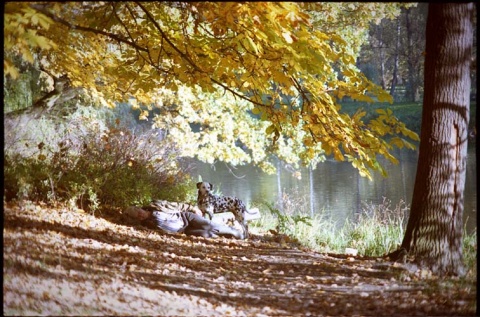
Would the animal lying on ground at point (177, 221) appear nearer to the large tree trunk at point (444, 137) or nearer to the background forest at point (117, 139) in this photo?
the background forest at point (117, 139)

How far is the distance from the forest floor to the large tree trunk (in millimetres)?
300

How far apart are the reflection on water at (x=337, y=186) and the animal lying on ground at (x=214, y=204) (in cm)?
310

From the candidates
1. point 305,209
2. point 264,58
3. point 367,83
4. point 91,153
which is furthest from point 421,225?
point 305,209

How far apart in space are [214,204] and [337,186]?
770 cm

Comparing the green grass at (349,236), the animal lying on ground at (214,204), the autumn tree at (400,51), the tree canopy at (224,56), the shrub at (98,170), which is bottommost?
the green grass at (349,236)

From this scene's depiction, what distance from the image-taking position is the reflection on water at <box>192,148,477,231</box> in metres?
10.2

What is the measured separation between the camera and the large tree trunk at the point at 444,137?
4.22 metres

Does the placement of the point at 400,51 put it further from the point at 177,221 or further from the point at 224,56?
the point at 177,221

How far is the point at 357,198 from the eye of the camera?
1097 cm

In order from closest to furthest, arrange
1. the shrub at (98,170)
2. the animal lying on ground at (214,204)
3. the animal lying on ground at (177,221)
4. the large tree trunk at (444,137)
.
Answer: the large tree trunk at (444,137), the shrub at (98,170), the animal lying on ground at (177,221), the animal lying on ground at (214,204)

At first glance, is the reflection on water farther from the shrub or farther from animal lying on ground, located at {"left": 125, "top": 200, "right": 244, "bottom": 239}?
animal lying on ground, located at {"left": 125, "top": 200, "right": 244, "bottom": 239}

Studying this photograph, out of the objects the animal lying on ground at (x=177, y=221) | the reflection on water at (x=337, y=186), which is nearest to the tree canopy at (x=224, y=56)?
the animal lying on ground at (x=177, y=221)

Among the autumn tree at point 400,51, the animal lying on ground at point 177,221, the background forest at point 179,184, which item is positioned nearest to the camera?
the background forest at point 179,184

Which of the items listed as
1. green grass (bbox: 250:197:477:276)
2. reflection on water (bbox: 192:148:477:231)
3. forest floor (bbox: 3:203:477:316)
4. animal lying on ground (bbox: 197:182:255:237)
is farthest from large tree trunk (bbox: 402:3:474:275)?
reflection on water (bbox: 192:148:477:231)
